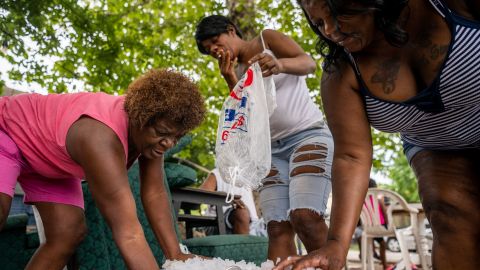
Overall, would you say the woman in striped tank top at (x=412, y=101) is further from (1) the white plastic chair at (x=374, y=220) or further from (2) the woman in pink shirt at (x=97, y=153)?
(1) the white plastic chair at (x=374, y=220)

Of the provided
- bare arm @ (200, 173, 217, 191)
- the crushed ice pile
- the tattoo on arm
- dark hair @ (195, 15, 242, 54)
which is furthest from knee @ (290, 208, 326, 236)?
bare arm @ (200, 173, 217, 191)

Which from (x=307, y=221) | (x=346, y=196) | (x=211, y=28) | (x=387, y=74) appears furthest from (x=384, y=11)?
(x=211, y=28)

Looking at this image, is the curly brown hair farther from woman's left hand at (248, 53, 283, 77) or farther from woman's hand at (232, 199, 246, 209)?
woman's hand at (232, 199, 246, 209)

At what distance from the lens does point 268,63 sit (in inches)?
96.2

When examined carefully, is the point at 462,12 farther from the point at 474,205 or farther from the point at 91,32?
the point at 91,32

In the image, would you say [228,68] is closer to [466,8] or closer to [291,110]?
[291,110]

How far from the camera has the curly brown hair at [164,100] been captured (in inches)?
77.4

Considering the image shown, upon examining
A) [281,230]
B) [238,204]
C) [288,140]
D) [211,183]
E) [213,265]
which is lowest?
[238,204]

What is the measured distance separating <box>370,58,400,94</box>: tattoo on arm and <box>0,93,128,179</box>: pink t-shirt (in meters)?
1.01

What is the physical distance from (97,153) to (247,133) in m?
0.84

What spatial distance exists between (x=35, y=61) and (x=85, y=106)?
3.42m

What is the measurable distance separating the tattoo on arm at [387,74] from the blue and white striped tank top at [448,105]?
0.14ft

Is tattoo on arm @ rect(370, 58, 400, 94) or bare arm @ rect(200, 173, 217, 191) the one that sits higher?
tattoo on arm @ rect(370, 58, 400, 94)

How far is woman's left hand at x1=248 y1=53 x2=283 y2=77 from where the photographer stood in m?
2.45
